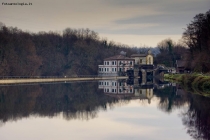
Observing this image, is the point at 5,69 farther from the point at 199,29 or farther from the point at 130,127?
the point at 130,127

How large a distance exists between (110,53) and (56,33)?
14.3m

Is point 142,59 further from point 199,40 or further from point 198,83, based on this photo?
point 198,83

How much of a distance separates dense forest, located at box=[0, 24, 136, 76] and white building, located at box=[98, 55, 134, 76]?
5.48 feet

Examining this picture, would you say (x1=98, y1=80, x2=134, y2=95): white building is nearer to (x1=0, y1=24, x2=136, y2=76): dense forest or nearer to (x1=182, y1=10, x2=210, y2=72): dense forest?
(x1=182, y1=10, x2=210, y2=72): dense forest

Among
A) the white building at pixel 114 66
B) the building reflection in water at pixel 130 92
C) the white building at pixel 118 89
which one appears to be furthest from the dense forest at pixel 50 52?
the building reflection in water at pixel 130 92

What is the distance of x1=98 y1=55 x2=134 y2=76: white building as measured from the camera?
98.7m

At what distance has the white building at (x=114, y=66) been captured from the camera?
324 ft

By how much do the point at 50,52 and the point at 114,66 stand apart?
16393mm

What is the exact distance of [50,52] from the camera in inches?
3558

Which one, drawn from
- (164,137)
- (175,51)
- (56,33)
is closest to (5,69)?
(56,33)

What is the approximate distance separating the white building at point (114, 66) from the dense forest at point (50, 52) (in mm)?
1670

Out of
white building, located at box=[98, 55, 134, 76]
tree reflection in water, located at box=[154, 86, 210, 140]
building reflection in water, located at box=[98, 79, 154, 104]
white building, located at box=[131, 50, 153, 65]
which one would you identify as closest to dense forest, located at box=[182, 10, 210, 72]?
building reflection in water, located at box=[98, 79, 154, 104]

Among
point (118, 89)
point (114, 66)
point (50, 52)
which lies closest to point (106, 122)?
point (118, 89)

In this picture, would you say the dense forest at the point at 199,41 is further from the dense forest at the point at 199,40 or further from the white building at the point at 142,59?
the white building at the point at 142,59
